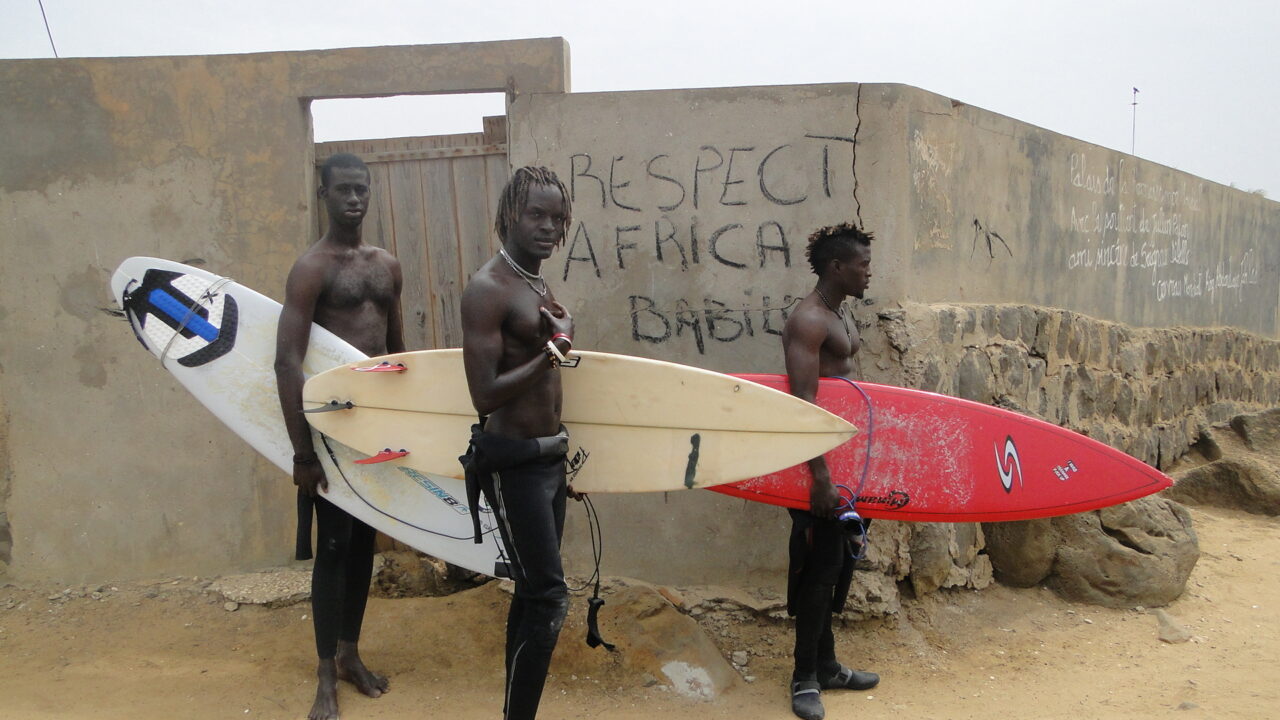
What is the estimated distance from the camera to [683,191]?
408cm

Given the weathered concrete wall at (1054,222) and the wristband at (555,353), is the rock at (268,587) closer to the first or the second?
the wristband at (555,353)

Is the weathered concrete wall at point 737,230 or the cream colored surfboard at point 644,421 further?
the weathered concrete wall at point 737,230

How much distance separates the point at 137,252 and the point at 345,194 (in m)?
1.63

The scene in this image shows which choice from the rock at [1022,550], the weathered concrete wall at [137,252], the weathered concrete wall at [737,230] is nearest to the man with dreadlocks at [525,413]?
the weathered concrete wall at [737,230]

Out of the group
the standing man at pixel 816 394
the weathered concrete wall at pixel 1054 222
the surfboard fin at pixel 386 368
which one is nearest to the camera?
the surfboard fin at pixel 386 368

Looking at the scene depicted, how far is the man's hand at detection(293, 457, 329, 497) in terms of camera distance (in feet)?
11.0

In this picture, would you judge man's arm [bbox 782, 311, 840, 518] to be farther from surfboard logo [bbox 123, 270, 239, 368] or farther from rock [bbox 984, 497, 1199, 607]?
surfboard logo [bbox 123, 270, 239, 368]

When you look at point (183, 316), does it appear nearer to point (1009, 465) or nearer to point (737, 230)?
point (737, 230)

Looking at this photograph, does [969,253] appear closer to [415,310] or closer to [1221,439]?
[415,310]

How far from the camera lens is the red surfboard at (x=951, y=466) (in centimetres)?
355

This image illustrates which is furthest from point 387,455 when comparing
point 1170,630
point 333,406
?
point 1170,630

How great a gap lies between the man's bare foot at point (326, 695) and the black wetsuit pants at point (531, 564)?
0.88 m

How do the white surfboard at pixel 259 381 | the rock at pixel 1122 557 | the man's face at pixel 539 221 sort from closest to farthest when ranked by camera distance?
the man's face at pixel 539 221
the white surfboard at pixel 259 381
the rock at pixel 1122 557

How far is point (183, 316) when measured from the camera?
12.0 feet
